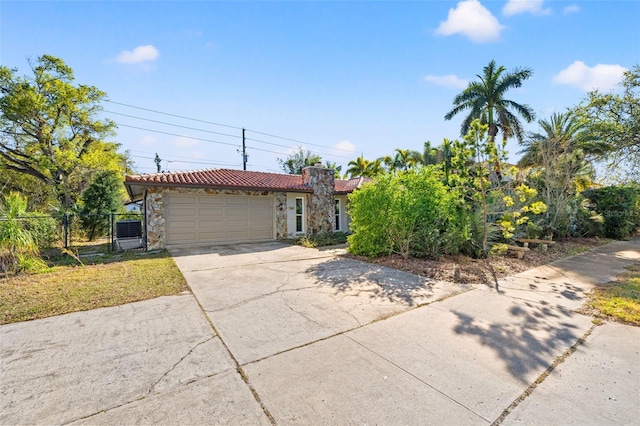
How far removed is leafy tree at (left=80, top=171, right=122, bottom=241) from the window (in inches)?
437

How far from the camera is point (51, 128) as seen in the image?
18281mm

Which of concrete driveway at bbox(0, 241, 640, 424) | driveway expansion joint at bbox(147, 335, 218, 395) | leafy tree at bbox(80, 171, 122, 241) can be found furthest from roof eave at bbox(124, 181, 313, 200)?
driveway expansion joint at bbox(147, 335, 218, 395)

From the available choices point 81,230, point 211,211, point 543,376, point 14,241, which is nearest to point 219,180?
point 211,211

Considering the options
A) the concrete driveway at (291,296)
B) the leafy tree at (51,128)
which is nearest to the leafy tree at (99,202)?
the leafy tree at (51,128)

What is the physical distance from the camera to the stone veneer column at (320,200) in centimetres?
1466

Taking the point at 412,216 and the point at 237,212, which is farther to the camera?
the point at 237,212

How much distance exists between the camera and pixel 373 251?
8648mm

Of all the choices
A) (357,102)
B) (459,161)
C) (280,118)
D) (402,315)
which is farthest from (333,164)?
(402,315)

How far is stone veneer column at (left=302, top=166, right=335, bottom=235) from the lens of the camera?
14664mm

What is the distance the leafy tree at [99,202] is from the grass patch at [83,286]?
878cm

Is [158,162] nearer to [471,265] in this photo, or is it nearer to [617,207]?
[471,265]

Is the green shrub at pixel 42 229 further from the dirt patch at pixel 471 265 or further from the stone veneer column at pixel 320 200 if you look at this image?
the stone veneer column at pixel 320 200

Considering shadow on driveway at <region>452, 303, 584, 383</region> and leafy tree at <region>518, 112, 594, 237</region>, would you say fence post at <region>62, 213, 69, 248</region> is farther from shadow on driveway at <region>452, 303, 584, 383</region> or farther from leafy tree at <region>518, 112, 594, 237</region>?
leafy tree at <region>518, 112, 594, 237</region>

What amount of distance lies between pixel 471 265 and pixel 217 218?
390 inches
